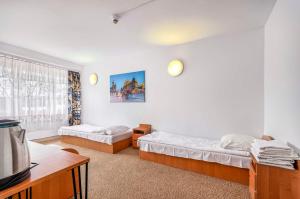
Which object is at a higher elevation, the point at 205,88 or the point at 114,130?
the point at 205,88

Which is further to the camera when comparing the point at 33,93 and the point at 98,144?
the point at 33,93

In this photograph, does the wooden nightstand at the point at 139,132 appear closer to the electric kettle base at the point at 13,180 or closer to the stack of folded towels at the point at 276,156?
the stack of folded towels at the point at 276,156

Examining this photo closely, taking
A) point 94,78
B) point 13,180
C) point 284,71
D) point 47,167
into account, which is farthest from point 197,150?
point 94,78

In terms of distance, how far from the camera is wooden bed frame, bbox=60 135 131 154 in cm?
321

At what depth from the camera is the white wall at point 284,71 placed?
1330mm

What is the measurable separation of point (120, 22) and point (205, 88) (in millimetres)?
1987

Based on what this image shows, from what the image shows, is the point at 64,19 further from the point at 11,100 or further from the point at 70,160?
the point at 11,100

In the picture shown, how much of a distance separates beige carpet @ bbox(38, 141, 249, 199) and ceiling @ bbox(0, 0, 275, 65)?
2397 mm

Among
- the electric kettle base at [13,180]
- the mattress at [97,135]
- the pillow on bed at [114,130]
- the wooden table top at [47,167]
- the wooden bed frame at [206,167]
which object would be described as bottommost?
the wooden bed frame at [206,167]

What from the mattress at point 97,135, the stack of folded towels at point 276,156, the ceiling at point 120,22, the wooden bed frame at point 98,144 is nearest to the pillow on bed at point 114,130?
the mattress at point 97,135

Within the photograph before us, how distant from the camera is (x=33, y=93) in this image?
368 centimetres

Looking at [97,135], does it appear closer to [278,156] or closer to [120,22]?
[120,22]

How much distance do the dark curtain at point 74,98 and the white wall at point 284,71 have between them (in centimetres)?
482

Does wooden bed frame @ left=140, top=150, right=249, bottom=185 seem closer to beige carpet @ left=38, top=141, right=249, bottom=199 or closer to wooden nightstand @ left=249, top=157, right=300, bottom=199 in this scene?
beige carpet @ left=38, top=141, right=249, bottom=199
